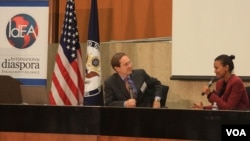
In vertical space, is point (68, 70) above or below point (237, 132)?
above

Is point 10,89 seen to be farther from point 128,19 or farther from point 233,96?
point 233,96

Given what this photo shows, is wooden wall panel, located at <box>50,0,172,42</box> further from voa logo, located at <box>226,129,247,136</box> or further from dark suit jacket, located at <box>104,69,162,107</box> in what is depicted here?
voa logo, located at <box>226,129,247,136</box>

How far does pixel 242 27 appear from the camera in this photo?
204 inches


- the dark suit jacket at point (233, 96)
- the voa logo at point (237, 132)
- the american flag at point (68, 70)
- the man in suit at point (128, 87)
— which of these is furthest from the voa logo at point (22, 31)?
the voa logo at point (237, 132)

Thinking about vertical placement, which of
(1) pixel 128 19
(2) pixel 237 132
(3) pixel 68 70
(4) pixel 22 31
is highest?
(1) pixel 128 19

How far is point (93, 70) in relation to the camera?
4.75 metres

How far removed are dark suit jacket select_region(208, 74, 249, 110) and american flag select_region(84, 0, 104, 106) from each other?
1.11 metres

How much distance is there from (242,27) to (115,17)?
1530 mm

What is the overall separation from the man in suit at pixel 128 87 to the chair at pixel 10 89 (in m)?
0.99

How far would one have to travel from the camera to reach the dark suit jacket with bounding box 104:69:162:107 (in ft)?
13.9

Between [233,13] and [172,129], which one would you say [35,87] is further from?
[172,129]

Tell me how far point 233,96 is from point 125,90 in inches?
37.3

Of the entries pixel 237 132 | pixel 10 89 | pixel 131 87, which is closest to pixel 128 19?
pixel 131 87

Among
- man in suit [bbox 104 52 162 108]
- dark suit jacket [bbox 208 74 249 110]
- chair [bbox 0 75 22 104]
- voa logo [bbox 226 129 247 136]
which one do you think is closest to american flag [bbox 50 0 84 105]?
chair [bbox 0 75 22 104]
